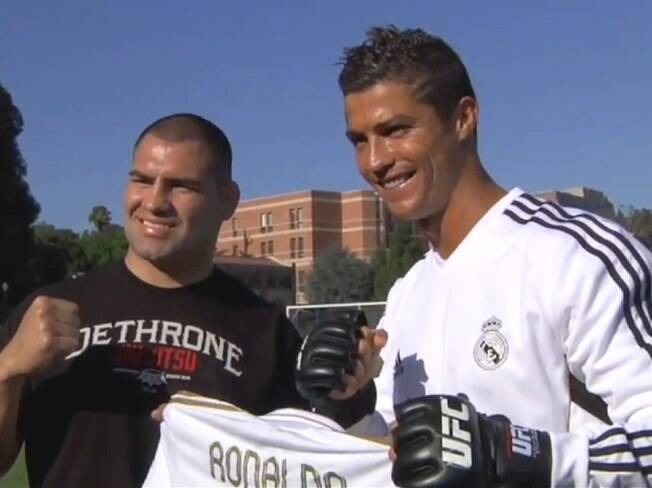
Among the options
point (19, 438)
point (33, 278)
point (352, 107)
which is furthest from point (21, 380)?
point (33, 278)

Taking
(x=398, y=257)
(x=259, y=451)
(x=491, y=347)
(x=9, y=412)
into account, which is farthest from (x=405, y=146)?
(x=398, y=257)

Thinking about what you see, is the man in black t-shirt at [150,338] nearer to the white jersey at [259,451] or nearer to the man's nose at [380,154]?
the white jersey at [259,451]

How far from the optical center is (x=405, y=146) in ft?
11.4

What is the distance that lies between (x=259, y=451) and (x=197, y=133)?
1.55 meters

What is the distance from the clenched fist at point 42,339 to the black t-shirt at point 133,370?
313 millimetres

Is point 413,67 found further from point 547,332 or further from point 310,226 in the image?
point 310,226

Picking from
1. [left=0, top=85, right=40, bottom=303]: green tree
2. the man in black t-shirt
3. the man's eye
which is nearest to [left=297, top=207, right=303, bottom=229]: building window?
[left=0, top=85, right=40, bottom=303]: green tree

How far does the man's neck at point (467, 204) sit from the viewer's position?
3.59 meters

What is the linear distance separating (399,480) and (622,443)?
607 millimetres

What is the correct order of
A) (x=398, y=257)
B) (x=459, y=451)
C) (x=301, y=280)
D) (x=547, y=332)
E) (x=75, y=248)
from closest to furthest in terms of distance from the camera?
(x=459, y=451) < (x=547, y=332) < (x=398, y=257) < (x=75, y=248) < (x=301, y=280)

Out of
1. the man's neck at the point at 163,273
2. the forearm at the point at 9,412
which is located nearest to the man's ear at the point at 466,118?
the man's neck at the point at 163,273

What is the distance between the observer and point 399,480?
108 inches

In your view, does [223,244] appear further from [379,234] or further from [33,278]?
[33,278]

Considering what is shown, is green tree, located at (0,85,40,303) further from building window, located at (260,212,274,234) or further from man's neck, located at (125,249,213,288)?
building window, located at (260,212,274,234)
